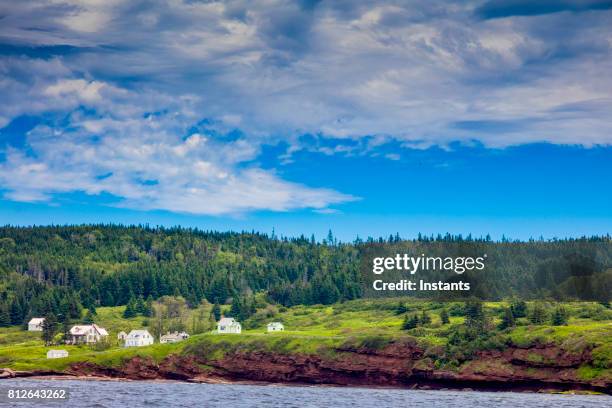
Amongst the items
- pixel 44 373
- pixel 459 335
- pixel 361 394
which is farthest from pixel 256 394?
pixel 44 373

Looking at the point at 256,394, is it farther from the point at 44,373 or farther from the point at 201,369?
the point at 44,373

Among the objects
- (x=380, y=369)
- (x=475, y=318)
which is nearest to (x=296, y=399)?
(x=380, y=369)

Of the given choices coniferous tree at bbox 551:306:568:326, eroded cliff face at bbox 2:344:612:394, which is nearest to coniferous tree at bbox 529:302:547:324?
coniferous tree at bbox 551:306:568:326

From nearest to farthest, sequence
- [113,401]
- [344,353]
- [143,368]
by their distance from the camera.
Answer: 1. [113,401]
2. [344,353]
3. [143,368]

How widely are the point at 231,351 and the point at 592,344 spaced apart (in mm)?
76950

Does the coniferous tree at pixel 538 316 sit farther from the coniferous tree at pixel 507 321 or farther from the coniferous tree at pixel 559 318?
the coniferous tree at pixel 507 321

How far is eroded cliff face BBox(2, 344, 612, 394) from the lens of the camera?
162250 millimetres

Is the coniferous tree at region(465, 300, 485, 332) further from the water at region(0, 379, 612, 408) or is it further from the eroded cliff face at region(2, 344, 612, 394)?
the water at region(0, 379, 612, 408)

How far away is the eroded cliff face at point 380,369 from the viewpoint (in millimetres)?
162250

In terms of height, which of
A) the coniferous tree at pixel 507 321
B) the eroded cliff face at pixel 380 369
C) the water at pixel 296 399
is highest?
the coniferous tree at pixel 507 321

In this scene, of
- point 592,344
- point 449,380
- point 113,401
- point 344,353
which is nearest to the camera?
point 113,401

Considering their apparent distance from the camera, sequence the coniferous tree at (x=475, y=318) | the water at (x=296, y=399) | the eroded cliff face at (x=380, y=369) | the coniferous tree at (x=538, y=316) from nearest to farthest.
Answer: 1. the water at (x=296, y=399)
2. the eroded cliff face at (x=380, y=369)
3. the coniferous tree at (x=475, y=318)
4. the coniferous tree at (x=538, y=316)

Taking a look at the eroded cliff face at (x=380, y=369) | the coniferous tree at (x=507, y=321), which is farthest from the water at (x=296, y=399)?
the coniferous tree at (x=507, y=321)

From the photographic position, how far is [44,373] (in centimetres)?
19450
